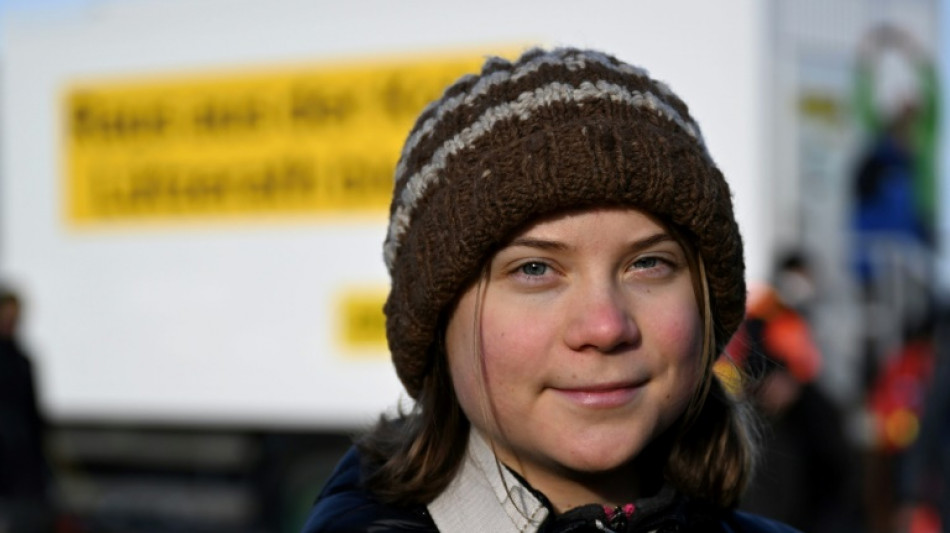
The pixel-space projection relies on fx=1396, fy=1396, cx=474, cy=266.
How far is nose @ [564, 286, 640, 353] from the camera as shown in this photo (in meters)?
1.65

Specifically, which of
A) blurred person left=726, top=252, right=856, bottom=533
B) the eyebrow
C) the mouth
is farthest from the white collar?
blurred person left=726, top=252, right=856, bottom=533

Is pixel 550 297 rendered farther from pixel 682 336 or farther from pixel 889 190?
pixel 889 190

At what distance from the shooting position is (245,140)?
8406mm

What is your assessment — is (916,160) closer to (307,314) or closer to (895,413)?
(895,413)

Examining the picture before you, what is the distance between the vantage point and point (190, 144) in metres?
8.59

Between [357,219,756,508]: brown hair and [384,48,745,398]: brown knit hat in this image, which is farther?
[357,219,756,508]: brown hair

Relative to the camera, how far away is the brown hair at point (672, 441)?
5.94 feet

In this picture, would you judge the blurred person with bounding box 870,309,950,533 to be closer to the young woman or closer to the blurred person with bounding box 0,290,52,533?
the young woman

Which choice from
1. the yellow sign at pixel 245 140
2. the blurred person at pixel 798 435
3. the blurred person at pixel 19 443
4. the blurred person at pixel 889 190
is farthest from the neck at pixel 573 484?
the yellow sign at pixel 245 140

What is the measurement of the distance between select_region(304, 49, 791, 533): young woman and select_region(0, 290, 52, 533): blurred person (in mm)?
5454

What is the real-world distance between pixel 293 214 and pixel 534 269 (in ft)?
21.8

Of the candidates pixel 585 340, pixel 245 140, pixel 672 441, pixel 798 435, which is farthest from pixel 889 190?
pixel 585 340

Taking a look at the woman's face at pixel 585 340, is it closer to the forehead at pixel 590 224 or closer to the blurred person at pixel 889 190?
the forehead at pixel 590 224

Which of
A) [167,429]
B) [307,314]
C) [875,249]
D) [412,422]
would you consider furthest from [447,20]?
[412,422]
